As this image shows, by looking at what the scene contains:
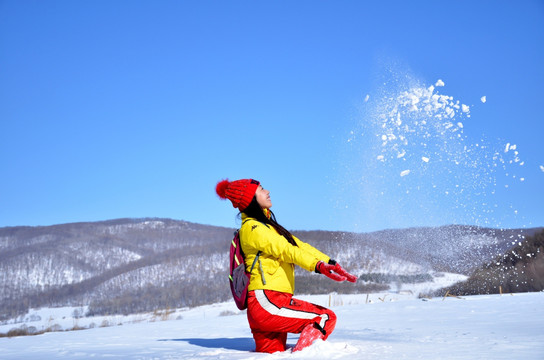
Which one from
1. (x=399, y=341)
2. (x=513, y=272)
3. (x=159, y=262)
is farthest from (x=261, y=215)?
(x=159, y=262)

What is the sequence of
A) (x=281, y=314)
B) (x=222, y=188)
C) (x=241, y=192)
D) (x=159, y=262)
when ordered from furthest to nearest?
(x=159, y=262) < (x=222, y=188) < (x=241, y=192) < (x=281, y=314)

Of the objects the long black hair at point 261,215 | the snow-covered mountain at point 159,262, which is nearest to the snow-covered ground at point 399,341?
the long black hair at point 261,215

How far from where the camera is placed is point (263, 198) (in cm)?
519

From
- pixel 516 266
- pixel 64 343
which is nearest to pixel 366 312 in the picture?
pixel 64 343

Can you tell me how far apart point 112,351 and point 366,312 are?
222 inches

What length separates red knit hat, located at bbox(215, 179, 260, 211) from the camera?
202 inches

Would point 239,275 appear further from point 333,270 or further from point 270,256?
point 333,270

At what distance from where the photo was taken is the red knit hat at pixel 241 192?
16.8 ft

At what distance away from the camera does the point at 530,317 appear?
7.31m

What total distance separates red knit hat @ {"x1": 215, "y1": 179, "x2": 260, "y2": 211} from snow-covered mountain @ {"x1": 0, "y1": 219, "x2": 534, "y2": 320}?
802 inches

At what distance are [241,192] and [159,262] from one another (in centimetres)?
11199

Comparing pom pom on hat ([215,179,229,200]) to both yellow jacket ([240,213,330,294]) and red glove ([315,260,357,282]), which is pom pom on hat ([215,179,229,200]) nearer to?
yellow jacket ([240,213,330,294])

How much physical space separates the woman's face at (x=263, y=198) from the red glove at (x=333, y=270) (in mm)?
846

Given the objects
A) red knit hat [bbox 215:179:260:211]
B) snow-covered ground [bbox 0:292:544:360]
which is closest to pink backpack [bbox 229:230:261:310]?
red knit hat [bbox 215:179:260:211]
